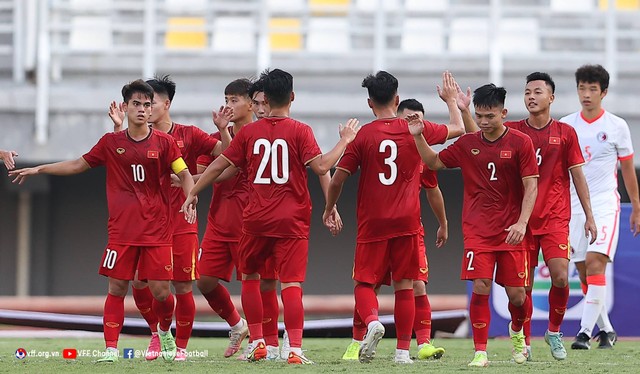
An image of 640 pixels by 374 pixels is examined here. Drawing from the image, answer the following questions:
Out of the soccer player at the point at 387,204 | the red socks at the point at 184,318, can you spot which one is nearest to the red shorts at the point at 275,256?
the soccer player at the point at 387,204

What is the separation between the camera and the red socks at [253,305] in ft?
31.4

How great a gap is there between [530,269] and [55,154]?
8139mm

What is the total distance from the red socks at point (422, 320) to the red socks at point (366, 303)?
722 mm

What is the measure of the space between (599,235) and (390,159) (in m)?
2.63

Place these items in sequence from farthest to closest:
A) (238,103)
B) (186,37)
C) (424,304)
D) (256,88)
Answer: (186,37), (238,103), (424,304), (256,88)

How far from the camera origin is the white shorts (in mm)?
11016

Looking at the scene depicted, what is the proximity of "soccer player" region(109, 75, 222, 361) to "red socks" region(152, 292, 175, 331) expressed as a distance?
0.16 metres

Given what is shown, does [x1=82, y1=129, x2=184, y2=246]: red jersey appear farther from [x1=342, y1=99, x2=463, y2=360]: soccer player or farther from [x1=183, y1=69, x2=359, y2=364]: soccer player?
[x1=342, y1=99, x2=463, y2=360]: soccer player

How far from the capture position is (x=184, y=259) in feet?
33.0

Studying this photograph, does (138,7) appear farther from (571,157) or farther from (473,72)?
(571,157)

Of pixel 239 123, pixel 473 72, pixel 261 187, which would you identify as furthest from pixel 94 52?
pixel 261 187

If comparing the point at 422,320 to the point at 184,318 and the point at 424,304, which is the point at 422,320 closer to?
the point at 424,304

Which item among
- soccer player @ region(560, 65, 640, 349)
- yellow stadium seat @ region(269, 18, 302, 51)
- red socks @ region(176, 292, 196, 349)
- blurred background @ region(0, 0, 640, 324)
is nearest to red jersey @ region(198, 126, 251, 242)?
red socks @ region(176, 292, 196, 349)

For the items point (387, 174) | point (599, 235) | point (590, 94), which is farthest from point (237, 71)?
point (387, 174)
